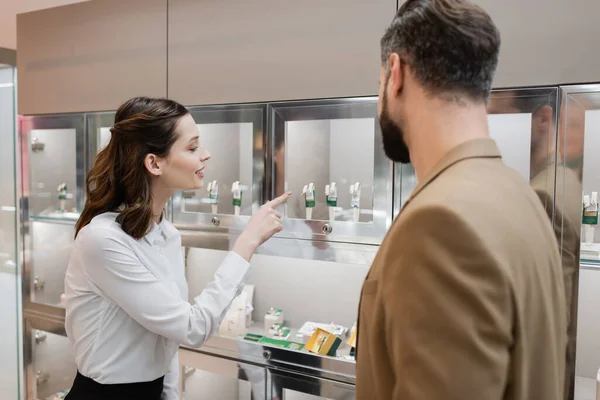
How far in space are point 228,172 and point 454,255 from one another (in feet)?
5.54

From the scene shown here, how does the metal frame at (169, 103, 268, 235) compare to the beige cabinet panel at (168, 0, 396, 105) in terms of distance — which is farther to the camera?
the metal frame at (169, 103, 268, 235)

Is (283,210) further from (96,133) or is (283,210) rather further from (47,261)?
(47,261)

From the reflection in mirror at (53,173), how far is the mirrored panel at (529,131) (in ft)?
6.90

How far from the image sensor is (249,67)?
2.06 m

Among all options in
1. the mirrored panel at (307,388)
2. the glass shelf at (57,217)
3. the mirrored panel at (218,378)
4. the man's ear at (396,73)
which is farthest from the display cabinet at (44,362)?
the man's ear at (396,73)

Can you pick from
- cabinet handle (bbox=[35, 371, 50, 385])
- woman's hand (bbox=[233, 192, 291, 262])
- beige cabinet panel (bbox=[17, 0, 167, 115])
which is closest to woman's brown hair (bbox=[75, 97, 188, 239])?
woman's hand (bbox=[233, 192, 291, 262])

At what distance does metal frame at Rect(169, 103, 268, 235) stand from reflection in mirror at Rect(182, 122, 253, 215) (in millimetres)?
22

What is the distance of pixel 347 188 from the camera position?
1944 mm

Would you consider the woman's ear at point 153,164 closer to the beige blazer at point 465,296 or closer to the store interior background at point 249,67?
the store interior background at point 249,67

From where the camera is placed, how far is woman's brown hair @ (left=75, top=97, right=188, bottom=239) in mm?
1487

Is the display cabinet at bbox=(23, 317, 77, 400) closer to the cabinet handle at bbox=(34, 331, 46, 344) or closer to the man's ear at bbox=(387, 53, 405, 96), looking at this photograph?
the cabinet handle at bbox=(34, 331, 46, 344)

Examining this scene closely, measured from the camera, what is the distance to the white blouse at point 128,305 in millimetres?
1356

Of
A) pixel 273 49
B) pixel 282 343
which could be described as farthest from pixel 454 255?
pixel 282 343

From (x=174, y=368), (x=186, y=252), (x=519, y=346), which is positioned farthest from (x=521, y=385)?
(x=186, y=252)
